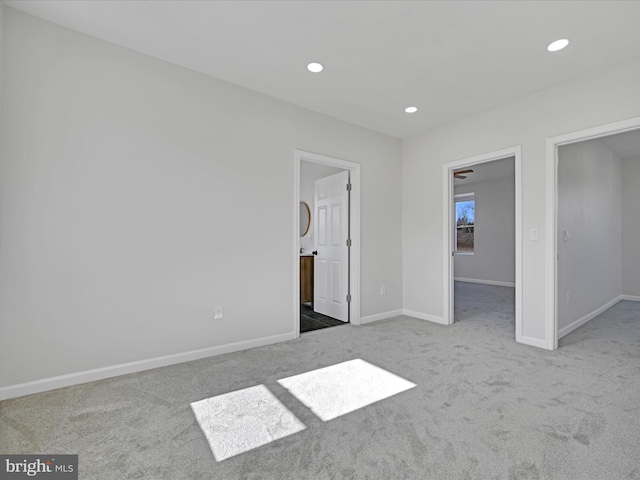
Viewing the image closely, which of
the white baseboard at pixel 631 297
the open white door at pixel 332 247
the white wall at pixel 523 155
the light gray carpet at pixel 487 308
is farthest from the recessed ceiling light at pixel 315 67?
the white baseboard at pixel 631 297

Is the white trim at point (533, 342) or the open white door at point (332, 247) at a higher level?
the open white door at point (332, 247)

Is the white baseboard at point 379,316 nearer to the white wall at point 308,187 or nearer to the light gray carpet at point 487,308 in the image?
the light gray carpet at point 487,308

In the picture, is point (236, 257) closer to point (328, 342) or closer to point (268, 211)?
point (268, 211)

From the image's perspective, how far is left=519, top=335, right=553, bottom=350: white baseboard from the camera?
3.24 meters

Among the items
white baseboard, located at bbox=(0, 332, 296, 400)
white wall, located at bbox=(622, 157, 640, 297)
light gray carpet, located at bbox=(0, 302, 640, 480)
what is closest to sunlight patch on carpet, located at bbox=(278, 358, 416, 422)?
light gray carpet, located at bbox=(0, 302, 640, 480)

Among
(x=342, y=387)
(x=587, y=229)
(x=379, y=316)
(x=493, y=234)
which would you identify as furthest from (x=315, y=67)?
(x=493, y=234)

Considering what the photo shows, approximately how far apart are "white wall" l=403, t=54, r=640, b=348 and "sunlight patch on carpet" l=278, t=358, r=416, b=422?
189 centimetres

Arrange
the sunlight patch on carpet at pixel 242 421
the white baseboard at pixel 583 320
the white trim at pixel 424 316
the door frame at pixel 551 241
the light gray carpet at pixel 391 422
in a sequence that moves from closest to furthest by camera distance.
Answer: the light gray carpet at pixel 391 422, the sunlight patch on carpet at pixel 242 421, the door frame at pixel 551 241, the white baseboard at pixel 583 320, the white trim at pixel 424 316

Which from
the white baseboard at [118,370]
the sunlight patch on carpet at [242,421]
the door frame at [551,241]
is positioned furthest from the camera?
the door frame at [551,241]

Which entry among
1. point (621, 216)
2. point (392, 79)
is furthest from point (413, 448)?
point (621, 216)

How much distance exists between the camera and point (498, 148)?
3625 mm

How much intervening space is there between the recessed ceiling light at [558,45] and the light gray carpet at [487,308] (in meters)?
2.81

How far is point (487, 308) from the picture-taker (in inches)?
205

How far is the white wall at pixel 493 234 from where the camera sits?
7.73m
